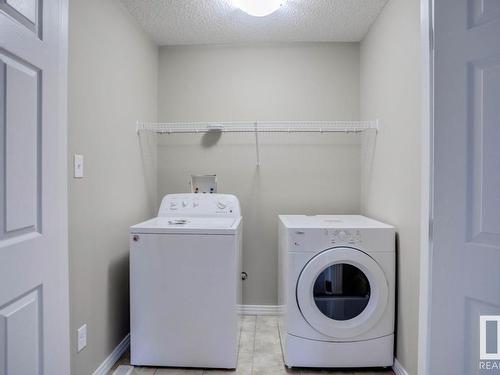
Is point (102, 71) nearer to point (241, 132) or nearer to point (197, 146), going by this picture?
point (197, 146)

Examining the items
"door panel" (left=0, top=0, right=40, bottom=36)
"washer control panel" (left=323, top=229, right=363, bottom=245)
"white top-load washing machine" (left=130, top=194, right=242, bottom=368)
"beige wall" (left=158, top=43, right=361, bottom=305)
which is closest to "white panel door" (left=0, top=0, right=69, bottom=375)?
"door panel" (left=0, top=0, right=40, bottom=36)

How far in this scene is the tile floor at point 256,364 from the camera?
71.8 inches

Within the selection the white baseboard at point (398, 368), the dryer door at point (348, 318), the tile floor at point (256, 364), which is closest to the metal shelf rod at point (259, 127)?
the dryer door at point (348, 318)

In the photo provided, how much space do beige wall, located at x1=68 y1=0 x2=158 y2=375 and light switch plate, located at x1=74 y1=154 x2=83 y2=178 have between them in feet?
0.09

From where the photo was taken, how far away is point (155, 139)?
262cm

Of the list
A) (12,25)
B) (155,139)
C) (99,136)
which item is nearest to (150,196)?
(155,139)

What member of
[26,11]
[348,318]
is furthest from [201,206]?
[26,11]

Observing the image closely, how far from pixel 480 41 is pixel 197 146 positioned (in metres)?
2.04

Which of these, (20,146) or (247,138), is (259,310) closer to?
Answer: (247,138)

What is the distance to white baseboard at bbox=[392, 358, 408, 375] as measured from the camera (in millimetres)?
1721

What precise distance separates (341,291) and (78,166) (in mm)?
1643

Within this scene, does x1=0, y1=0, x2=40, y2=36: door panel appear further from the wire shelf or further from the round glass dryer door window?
the round glass dryer door window

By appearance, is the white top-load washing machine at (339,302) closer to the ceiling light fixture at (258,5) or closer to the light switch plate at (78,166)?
the light switch plate at (78,166)

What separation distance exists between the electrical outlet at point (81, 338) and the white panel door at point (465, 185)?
1589 mm
